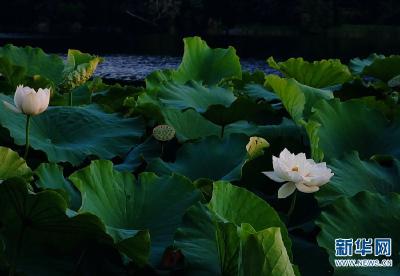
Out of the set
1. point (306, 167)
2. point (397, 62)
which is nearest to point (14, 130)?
point (306, 167)

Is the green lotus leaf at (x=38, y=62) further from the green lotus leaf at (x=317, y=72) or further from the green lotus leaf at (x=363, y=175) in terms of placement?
the green lotus leaf at (x=363, y=175)

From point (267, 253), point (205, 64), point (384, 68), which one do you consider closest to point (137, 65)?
point (205, 64)

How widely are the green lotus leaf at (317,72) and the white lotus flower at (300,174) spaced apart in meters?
0.90

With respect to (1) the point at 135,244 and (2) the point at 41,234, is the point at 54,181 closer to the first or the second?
(2) the point at 41,234

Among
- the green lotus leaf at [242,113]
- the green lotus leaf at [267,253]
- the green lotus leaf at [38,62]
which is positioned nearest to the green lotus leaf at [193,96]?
the green lotus leaf at [242,113]

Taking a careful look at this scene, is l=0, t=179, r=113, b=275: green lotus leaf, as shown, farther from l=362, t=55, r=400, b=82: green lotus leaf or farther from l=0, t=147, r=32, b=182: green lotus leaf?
l=362, t=55, r=400, b=82: green lotus leaf

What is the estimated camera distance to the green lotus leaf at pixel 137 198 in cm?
100

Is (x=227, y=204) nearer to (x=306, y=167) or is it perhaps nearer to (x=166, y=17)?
(x=306, y=167)

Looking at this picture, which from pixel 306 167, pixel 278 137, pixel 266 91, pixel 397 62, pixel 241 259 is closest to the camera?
pixel 241 259

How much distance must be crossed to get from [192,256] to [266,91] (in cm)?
89

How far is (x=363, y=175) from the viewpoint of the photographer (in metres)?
1.10

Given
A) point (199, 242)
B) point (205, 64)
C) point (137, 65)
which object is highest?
point (205, 64)

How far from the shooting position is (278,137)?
4.05ft

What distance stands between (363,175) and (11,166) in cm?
60
